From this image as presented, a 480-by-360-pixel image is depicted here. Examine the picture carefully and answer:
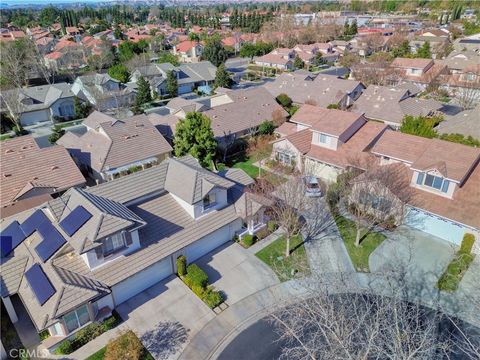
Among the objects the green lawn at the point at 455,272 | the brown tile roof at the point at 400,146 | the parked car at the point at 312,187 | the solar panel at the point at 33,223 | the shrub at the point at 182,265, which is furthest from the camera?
the parked car at the point at 312,187

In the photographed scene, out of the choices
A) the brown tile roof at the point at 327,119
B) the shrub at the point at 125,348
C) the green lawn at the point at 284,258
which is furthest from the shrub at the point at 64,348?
the brown tile roof at the point at 327,119

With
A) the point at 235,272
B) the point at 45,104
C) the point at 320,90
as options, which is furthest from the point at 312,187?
the point at 45,104

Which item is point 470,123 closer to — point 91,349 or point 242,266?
point 242,266

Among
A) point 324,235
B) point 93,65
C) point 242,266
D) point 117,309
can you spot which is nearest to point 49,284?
point 117,309

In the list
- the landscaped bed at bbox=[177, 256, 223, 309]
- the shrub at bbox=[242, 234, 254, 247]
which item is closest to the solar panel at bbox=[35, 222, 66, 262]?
the landscaped bed at bbox=[177, 256, 223, 309]

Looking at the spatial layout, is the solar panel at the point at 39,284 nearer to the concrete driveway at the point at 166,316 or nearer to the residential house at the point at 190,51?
the concrete driveway at the point at 166,316

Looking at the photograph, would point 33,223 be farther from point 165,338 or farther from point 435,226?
point 435,226

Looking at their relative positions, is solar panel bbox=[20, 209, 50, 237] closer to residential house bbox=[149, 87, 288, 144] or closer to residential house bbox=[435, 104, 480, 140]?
residential house bbox=[149, 87, 288, 144]
